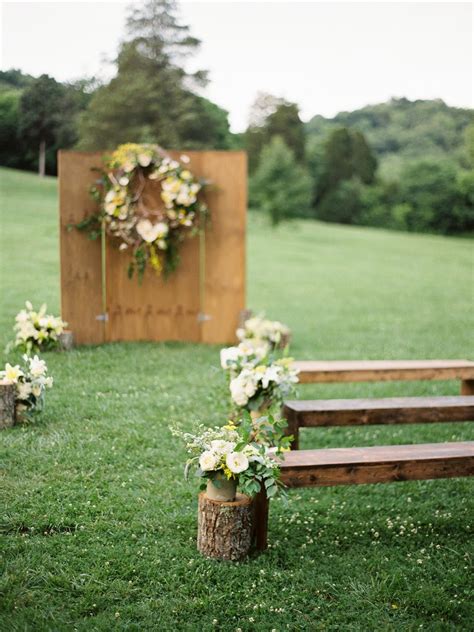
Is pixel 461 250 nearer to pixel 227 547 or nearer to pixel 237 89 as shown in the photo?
pixel 237 89

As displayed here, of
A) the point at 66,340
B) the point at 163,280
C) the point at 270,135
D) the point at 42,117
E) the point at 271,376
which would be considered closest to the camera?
the point at 271,376

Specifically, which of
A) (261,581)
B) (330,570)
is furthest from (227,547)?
(330,570)

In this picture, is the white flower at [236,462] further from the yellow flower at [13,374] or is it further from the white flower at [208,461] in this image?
the yellow flower at [13,374]

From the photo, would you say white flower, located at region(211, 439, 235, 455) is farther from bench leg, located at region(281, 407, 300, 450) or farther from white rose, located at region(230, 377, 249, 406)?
white rose, located at region(230, 377, 249, 406)

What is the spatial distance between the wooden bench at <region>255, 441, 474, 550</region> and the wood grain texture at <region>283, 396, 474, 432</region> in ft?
2.52

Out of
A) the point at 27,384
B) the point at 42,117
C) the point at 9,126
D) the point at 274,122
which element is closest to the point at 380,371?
the point at 27,384

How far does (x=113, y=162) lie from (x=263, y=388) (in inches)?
164

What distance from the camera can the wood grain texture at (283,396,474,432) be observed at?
5070 millimetres

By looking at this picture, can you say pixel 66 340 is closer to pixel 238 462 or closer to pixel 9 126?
pixel 9 126

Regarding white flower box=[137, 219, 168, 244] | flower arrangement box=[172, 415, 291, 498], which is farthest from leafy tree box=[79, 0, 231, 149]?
flower arrangement box=[172, 415, 291, 498]

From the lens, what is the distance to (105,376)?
7.11m

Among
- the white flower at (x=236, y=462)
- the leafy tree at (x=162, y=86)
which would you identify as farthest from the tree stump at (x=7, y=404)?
the leafy tree at (x=162, y=86)

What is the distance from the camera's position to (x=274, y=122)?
152 feet

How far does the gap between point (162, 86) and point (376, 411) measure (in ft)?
91.1
